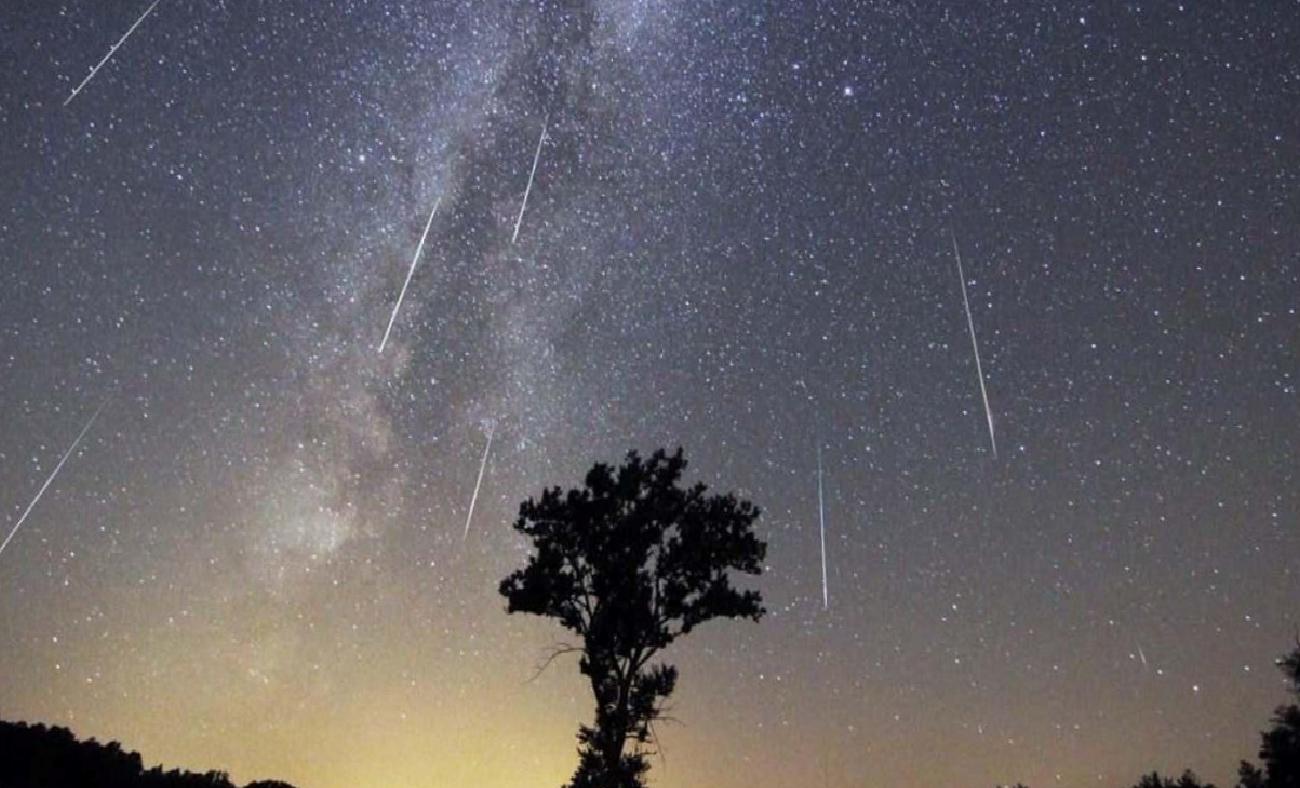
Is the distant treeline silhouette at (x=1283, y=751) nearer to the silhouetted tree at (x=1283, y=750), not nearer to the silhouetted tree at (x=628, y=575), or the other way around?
the silhouetted tree at (x=1283, y=750)

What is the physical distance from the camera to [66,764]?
16.2 m

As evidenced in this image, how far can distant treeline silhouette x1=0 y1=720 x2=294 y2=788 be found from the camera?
15297mm

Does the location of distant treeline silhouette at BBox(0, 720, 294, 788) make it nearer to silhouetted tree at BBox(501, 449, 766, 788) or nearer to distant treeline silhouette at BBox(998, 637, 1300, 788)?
silhouetted tree at BBox(501, 449, 766, 788)

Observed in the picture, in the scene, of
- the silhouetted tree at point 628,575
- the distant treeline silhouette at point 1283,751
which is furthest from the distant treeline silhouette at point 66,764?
the distant treeline silhouette at point 1283,751

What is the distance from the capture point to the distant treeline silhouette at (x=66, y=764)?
602 inches

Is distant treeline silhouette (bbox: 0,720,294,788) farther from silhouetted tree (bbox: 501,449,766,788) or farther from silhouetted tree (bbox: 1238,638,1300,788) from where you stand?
silhouetted tree (bbox: 1238,638,1300,788)

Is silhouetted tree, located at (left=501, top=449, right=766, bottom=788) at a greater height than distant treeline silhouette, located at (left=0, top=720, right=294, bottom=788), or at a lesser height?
greater

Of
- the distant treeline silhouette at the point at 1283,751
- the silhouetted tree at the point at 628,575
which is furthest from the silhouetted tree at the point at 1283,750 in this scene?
the silhouetted tree at the point at 628,575

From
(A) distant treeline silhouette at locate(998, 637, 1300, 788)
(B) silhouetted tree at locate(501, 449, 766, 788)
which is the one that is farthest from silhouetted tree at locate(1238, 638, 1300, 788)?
(B) silhouetted tree at locate(501, 449, 766, 788)

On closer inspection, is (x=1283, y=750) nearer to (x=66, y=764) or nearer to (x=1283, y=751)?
(x=1283, y=751)

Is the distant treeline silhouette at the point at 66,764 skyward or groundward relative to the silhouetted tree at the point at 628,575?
groundward

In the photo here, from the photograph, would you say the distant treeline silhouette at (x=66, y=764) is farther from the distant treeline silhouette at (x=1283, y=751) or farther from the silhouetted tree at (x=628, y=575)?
the distant treeline silhouette at (x=1283, y=751)

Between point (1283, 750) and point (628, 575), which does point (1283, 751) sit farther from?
point (628, 575)

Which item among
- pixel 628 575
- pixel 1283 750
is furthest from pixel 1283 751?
pixel 628 575
